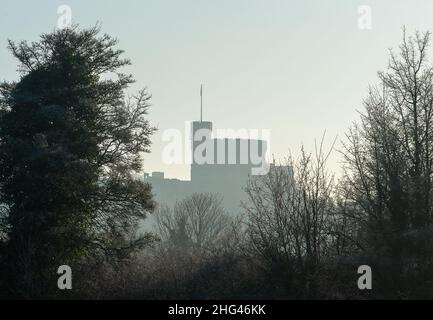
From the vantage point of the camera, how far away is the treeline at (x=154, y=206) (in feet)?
70.2

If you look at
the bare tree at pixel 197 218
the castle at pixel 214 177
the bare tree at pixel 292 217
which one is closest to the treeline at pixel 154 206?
the bare tree at pixel 292 217

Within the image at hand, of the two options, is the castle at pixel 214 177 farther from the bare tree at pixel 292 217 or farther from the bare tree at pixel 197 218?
the bare tree at pixel 292 217

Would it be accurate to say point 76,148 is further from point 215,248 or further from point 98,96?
point 215,248

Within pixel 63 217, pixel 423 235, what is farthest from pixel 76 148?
pixel 423 235

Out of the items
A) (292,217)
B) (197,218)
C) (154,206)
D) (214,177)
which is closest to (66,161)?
(154,206)

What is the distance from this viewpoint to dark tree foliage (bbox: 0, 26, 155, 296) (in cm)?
2320

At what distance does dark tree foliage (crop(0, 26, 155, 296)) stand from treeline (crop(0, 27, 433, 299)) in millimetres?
55

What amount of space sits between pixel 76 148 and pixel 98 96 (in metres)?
2.96

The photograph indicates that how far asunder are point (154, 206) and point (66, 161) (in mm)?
4966

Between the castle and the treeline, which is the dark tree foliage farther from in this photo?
the castle

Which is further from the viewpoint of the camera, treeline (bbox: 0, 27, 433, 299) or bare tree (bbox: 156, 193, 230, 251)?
bare tree (bbox: 156, 193, 230, 251)

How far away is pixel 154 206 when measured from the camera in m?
27.0

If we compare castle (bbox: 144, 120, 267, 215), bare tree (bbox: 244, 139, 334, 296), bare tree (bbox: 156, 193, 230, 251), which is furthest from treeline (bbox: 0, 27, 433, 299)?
castle (bbox: 144, 120, 267, 215)

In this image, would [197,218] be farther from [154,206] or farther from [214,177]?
[214,177]
